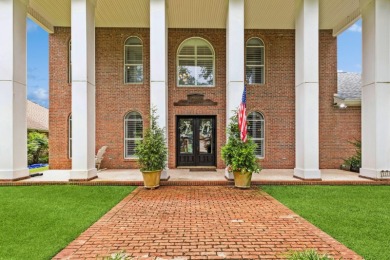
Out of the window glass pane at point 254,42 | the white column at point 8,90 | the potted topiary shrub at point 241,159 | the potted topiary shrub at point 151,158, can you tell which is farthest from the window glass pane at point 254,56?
the white column at point 8,90

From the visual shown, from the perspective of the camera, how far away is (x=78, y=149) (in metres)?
9.55

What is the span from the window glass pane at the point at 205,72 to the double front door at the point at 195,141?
1.68 meters

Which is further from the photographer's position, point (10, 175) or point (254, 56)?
point (254, 56)

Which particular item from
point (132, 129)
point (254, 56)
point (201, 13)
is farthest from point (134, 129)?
point (254, 56)

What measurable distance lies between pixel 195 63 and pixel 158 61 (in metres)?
4.03

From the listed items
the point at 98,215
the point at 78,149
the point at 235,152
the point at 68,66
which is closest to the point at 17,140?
the point at 78,149

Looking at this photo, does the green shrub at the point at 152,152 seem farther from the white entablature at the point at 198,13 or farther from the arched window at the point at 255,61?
the arched window at the point at 255,61

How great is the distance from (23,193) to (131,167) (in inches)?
215

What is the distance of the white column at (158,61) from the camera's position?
31.7ft

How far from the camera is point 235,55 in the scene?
32.2 feet

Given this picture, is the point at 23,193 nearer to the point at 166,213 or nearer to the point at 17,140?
the point at 17,140

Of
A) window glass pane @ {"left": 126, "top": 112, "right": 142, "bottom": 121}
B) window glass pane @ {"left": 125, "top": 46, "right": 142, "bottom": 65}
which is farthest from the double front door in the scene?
window glass pane @ {"left": 125, "top": 46, "right": 142, "bottom": 65}

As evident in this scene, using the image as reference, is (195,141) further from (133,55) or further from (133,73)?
(133,55)

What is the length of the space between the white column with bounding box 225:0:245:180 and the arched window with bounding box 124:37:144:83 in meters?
5.15
